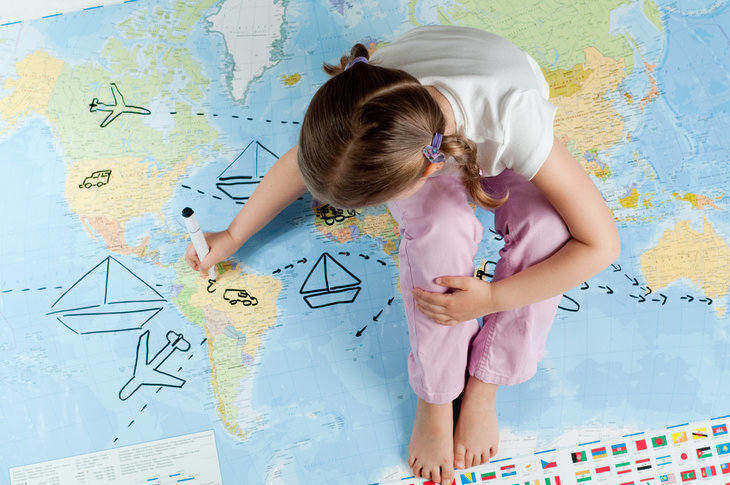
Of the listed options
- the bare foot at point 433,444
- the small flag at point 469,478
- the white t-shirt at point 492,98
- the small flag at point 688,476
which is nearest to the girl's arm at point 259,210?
the white t-shirt at point 492,98

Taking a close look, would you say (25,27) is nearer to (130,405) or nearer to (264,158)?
(264,158)

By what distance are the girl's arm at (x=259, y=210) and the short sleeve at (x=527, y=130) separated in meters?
0.30

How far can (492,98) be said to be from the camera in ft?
1.98

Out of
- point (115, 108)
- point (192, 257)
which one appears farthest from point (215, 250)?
point (115, 108)

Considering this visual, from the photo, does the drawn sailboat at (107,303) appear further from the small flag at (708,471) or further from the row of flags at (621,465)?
the small flag at (708,471)

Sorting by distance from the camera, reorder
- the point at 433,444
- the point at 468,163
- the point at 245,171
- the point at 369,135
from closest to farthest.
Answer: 1. the point at 369,135
2. the point at 468,163
3. the point at 433,444
4. the point at 245,171

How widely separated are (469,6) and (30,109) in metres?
0.75

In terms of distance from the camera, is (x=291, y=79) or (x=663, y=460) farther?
(x=291, y=79)

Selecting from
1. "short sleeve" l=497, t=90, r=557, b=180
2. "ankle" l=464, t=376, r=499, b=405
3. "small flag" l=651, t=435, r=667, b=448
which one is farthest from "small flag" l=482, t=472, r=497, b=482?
"short sleeve" l=497, t=90, r=557, b=180

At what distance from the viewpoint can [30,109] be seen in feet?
2.98

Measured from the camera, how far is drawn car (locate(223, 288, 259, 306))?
850 mm

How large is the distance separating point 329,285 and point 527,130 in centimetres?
39

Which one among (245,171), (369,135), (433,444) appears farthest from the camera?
(245,171)

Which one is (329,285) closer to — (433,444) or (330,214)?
(330,214)
